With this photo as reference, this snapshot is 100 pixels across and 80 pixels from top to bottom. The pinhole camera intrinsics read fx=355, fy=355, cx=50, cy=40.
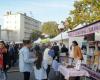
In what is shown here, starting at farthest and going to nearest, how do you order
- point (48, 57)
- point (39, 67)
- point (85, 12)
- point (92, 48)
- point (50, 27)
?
point (50, 27), point (85, 12), point (48, 57), point (92, 48), point (39, 67)

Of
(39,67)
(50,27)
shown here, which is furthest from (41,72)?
(50,27)

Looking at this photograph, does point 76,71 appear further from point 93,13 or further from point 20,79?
point 93,13

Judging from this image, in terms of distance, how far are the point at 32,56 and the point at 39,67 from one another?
1.94ft

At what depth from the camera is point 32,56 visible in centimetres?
1205

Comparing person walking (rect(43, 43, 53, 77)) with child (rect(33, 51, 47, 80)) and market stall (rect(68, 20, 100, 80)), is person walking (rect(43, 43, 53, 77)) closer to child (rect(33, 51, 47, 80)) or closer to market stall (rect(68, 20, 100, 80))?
market stall (rect(68, 20, 100, 80))

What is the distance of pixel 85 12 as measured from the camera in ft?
104

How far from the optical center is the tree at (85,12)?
29.5 metres

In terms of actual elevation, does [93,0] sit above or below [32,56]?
above

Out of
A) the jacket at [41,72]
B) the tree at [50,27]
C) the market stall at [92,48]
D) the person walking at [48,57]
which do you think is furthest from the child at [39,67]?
the tree at [50,27]

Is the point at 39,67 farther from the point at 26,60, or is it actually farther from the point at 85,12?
the point at 85,12

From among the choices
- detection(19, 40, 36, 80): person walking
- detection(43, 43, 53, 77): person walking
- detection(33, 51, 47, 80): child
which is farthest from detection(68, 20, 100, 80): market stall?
detection(19, 40, 36, 80): person walking

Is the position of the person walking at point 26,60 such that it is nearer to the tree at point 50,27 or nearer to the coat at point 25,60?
the coat at point 25,60

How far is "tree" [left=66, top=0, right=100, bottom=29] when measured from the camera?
1160 inches

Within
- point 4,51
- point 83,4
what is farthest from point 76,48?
point 83,4
